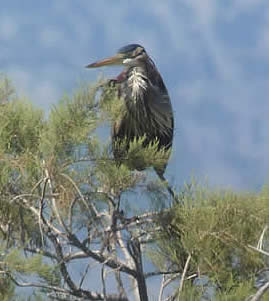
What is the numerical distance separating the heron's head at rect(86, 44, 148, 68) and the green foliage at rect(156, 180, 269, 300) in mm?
711

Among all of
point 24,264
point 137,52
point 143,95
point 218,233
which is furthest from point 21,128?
point 137,52

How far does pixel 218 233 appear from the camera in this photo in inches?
93.4

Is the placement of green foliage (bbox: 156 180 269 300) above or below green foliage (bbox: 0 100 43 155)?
below

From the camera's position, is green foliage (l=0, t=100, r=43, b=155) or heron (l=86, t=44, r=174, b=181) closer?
green foliage (l=0, t=100, r=43, b=155)

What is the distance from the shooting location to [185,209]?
96.0 inches

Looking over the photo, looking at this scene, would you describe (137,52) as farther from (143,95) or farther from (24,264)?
(24,264)

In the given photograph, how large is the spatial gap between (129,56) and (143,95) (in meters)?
0.16

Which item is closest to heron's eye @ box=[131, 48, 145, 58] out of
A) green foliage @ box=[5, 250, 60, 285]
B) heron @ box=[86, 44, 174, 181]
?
heron @ box=[86, 44, 174, 181]

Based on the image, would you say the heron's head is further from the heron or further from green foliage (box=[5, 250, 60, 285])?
green foliage (box=[5, 250, 60, 285])

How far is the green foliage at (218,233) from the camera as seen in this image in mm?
2371

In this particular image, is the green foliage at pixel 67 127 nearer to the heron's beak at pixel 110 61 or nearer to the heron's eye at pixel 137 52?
the heron's beak at pixel 110 61

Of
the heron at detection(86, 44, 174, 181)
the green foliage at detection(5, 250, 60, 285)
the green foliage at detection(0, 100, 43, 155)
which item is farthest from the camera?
the heron at detection(86, 44, 174, 181)

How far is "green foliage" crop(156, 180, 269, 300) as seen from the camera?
7.78ft

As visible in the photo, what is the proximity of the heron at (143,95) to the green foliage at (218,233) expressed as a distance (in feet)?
1.30
